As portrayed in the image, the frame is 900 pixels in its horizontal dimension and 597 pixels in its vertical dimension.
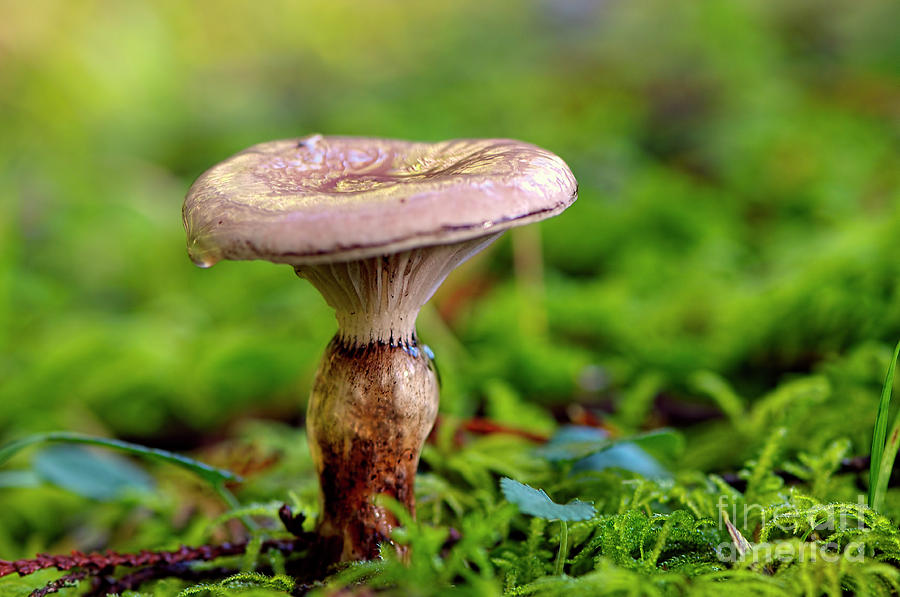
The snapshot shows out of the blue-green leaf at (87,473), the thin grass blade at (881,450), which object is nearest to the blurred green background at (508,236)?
the blue-green leaf at (87,473)

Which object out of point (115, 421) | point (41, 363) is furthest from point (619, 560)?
point (41, 363)

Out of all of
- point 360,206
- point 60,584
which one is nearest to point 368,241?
point 360,206

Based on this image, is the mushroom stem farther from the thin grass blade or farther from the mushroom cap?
the thin grass blade

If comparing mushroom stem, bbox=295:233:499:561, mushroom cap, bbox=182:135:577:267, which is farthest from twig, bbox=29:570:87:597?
mushroom cap, bbox=182:135:577:267

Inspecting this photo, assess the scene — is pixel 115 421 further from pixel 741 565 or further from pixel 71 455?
pixel 741 565

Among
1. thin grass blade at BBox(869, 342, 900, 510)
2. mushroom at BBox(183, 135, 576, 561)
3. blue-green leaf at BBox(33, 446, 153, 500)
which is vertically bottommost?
blue-green leaf at BBox(33, 446, 153, 500)

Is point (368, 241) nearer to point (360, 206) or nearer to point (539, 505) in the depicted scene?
point (360, 206)

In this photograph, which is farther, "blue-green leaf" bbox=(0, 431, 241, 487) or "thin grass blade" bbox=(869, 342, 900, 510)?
"blue-green leaf" bbox=(0, 431, 241, 487)

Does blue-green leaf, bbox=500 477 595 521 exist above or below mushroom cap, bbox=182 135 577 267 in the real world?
below
